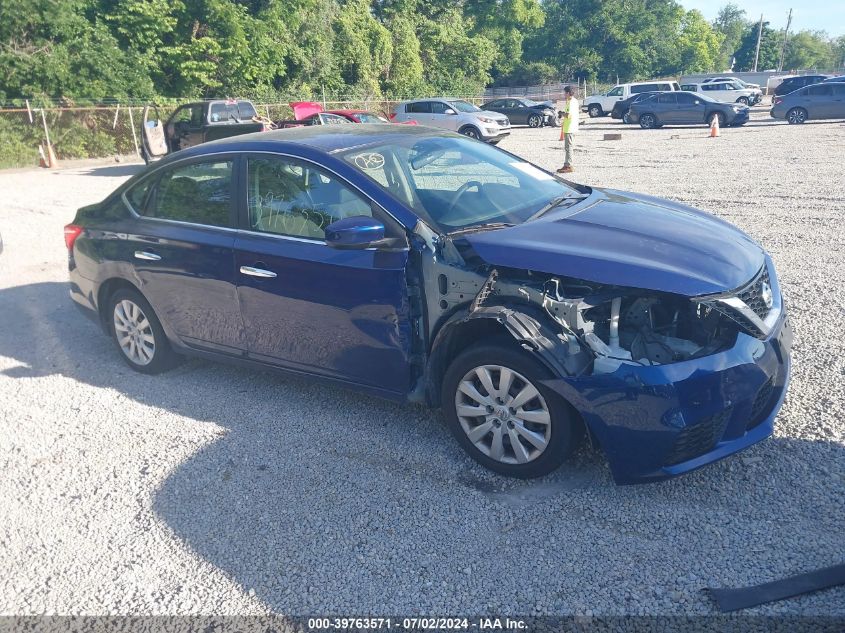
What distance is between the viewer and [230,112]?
18438mm

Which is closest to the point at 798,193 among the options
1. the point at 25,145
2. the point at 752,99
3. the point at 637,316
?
the point at 637,316

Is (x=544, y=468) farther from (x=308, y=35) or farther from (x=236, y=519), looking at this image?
(x=308, y=35)

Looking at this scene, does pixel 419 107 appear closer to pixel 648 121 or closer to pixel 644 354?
pixel 648 121

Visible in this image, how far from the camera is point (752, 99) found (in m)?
37.1

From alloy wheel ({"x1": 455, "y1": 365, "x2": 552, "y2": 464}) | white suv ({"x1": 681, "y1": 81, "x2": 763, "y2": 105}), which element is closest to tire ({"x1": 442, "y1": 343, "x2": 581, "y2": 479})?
alloy wheel ({"x1": 455, "y1": 365, "x2": 552, "y2": 464})

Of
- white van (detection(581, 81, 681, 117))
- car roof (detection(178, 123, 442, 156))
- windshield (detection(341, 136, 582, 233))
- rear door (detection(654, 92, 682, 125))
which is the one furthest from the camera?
white van (detection(581, 81, 681, 117))

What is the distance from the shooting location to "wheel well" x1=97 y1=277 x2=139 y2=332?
5121 millimetres

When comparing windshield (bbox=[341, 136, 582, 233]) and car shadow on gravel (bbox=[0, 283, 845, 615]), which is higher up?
windshield (bbox=[341, 136, 582, 233])

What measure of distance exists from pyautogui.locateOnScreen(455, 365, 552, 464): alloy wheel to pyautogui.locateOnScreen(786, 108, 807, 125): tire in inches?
1059

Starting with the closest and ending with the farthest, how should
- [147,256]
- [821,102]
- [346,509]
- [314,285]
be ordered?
[346,509], [314,285], [147,256], [821,102]

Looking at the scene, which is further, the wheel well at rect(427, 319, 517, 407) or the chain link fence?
the chain link fence

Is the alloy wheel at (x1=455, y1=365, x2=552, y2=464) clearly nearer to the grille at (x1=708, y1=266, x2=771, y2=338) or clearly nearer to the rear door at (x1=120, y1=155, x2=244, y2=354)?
the grille at (x1=708, y1=266, x2=771, y2=338)

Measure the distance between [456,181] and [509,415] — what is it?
1619 millimetres

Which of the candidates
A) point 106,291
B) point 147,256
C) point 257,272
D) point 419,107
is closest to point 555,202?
point 257,272
